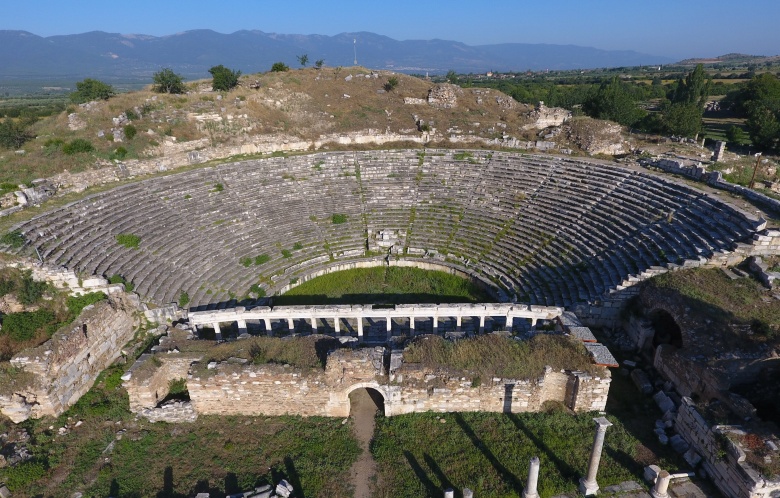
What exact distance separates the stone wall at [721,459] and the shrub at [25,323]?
21.2 m

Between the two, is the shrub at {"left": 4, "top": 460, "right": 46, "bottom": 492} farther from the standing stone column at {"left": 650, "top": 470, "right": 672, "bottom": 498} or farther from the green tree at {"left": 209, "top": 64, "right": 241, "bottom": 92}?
the green tree at {"left": 209, "top": 64, "right": 241, "bottom": 92}

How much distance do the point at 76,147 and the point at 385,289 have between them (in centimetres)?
2061

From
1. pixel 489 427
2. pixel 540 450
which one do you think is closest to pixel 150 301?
pixel 489 427

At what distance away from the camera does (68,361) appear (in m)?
13.7

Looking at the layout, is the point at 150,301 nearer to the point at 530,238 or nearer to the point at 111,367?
the point at 111,367

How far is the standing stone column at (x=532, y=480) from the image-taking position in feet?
32.2

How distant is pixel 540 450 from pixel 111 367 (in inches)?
598

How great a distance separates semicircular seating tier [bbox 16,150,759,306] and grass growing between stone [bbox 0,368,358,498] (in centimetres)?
598

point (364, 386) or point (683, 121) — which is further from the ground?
point (683, 121)

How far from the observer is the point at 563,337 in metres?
13.9

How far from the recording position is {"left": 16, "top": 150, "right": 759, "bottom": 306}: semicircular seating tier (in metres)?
18.2

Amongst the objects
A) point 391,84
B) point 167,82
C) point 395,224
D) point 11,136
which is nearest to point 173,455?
point 395,224

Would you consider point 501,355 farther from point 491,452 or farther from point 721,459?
point 721,459

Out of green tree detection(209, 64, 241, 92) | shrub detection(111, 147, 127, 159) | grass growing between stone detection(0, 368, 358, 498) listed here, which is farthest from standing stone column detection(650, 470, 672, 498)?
green tree detection(209, 64, 241, 92)
